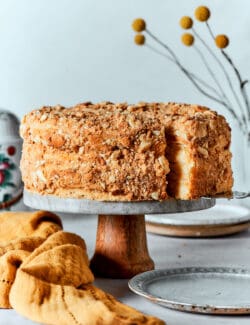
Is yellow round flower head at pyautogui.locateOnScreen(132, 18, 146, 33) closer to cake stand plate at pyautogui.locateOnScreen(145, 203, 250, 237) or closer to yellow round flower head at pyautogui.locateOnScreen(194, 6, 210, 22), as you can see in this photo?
yellow round flower head at pyautogui.locateOnScreen(194, 6, 210, 22)

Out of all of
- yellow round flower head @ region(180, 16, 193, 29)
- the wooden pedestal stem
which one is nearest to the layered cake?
the wooden pedestal stem

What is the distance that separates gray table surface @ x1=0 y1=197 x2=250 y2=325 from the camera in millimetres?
1102

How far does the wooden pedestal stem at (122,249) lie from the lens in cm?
133

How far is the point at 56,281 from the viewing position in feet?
3.60

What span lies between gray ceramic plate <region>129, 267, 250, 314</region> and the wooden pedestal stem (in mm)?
89

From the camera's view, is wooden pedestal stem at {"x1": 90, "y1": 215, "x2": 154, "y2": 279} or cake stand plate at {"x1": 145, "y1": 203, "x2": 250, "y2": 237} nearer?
wooden pedestal stem at {"x1": 90, "y1": 215, "x2": 154, "y2": 279}

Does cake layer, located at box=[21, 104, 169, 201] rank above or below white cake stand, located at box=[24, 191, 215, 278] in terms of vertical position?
above

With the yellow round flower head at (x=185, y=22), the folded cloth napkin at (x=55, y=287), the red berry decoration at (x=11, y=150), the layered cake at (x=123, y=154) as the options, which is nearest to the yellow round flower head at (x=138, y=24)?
the yellow round flower head at (x=185, y=22)

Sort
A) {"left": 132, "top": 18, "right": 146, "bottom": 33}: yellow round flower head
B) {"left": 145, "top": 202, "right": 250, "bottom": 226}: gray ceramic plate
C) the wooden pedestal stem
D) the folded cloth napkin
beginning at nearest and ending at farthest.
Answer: the folded cloth napkin → the wooden pedestal stem → {"left": 145, "top": 202, "right": 250, "bottom": 226}: gray ceramic plate → {"left": 132, "top": 18, "right": 146, "bottom": 33}: yellow round flower head

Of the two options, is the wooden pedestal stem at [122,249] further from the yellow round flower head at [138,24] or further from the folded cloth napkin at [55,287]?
the yellow round flower head at [138,24]

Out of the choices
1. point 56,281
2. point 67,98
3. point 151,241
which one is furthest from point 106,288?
point 67,98

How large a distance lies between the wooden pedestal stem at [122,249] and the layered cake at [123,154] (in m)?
0.12

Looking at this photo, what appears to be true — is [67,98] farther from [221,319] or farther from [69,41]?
[221,319]

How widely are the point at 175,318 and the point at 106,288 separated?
0.20 meters
